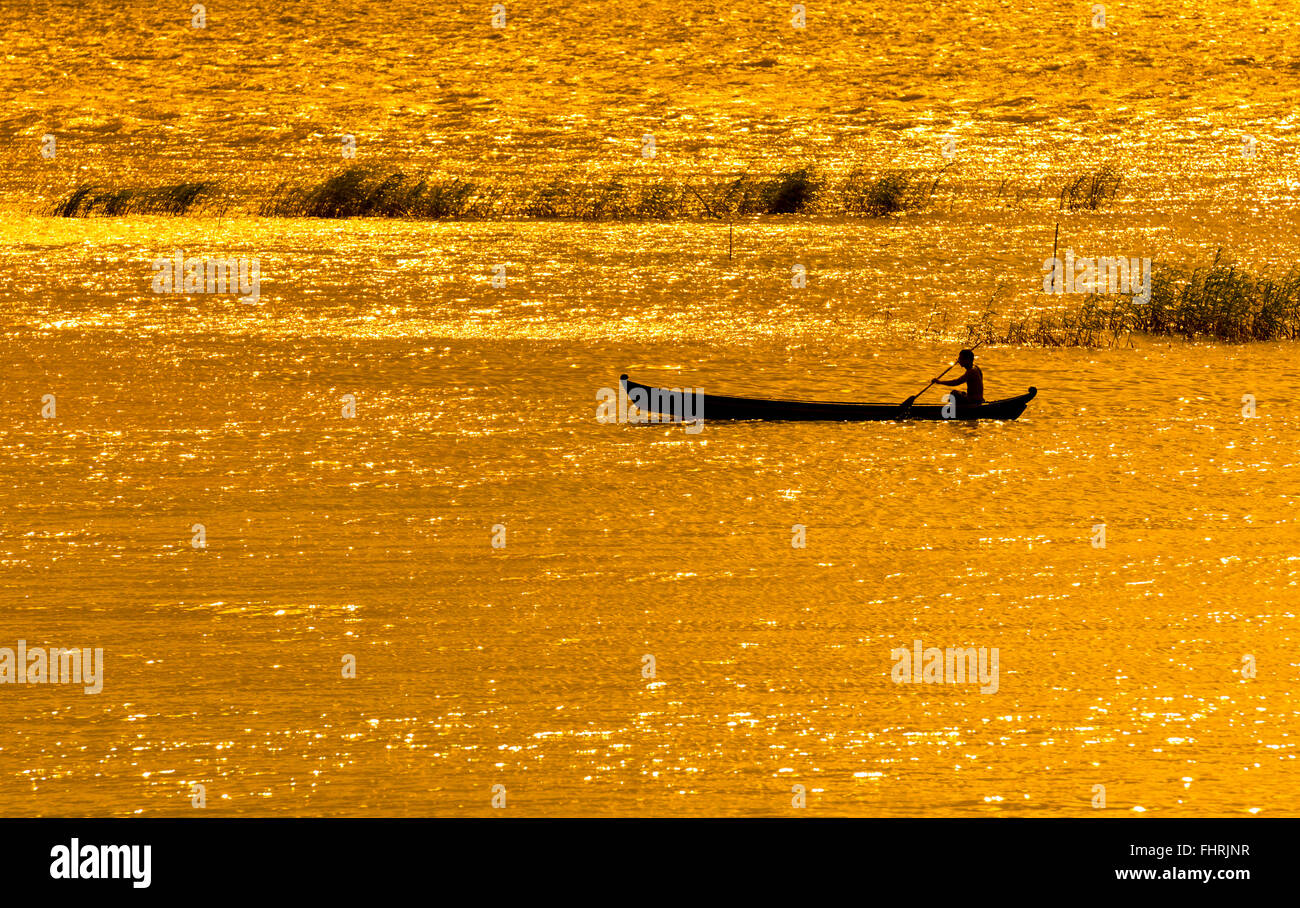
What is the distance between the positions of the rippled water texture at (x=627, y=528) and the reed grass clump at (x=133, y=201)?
2.98ft

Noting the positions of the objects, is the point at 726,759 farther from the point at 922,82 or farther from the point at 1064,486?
the point at 922,82

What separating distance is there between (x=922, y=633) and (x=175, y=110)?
162 ft

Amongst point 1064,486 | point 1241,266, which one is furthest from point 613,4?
point 1064,486

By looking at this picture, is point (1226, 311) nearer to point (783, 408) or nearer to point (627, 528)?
point (783, 408)

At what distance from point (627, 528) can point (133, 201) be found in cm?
2715

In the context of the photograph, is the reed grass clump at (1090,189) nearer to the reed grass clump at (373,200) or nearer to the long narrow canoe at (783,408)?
the reed grass clump at (373,200)

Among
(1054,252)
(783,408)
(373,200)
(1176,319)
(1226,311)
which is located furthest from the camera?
(373,200)

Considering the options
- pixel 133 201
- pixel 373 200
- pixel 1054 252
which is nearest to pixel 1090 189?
pixel 1054 252

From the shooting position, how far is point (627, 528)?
50.0 feet

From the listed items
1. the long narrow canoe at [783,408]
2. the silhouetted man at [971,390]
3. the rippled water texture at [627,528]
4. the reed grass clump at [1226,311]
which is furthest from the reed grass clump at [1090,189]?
the long narrow canoe at [783,408]

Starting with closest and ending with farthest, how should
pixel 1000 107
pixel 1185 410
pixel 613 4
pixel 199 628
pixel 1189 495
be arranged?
1. pixel 199 628
2. pixel 1189 495
3. pixel 1185 410
4. pixel 1000 107
5. pixel 613 4

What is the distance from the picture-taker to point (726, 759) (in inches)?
395

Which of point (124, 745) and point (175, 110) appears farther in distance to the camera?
point (175, 110)

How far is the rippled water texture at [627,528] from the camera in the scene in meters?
10.0
